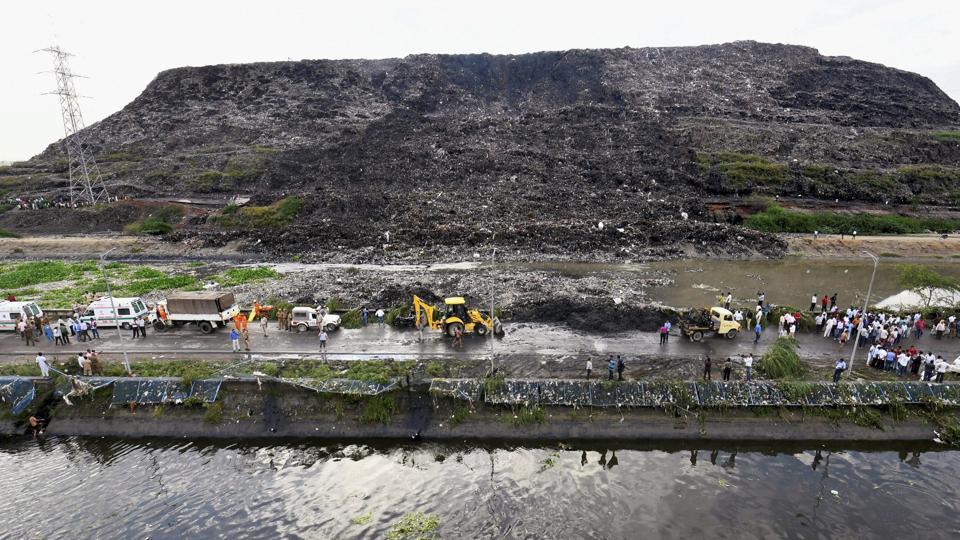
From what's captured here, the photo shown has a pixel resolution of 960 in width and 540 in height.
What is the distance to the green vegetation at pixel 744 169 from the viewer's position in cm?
6031

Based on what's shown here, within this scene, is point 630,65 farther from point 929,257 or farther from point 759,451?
point 759,451

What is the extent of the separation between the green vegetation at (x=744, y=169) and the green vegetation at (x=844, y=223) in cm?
794

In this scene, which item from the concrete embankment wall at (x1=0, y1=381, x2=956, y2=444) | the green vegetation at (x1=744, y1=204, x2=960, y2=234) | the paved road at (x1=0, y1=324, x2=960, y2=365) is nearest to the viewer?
the concrete embankment wall at (x1=0, y1=381, x2=956, y2=444)

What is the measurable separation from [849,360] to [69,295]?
47.3m

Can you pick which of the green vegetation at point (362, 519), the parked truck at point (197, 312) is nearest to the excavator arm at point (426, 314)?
the parked truck at point (197, 312)

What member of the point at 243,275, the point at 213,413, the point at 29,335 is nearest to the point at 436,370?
the point at 213,413

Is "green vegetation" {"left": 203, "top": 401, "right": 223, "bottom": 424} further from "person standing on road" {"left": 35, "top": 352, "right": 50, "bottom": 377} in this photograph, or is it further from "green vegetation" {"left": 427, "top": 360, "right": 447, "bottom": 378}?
"green vegetation" {"left": 427, "top": 360, "right": 447, "bottom": 378}

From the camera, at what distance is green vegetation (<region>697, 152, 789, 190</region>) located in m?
60.3

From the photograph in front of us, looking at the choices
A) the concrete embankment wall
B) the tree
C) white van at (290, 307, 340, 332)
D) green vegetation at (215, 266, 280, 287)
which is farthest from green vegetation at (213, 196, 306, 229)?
the tree

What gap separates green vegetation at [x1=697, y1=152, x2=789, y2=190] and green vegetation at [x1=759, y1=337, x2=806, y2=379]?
44.6 metres

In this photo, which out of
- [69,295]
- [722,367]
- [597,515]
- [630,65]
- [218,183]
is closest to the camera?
[597,515]

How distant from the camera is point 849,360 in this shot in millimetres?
21875

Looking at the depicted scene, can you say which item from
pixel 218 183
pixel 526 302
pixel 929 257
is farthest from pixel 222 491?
pixel 218 183

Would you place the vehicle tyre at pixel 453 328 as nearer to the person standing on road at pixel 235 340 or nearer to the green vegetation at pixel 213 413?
the person standing on road at pixel 235 340
